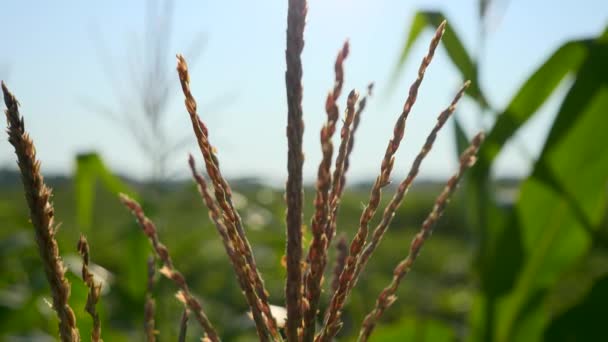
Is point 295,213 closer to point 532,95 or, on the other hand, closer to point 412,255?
point 412,255

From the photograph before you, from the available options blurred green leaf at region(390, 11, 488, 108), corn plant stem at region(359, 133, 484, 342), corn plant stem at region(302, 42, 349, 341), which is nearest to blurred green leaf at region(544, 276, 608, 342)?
blurred green leaf at region(390, 11, 488, 108)

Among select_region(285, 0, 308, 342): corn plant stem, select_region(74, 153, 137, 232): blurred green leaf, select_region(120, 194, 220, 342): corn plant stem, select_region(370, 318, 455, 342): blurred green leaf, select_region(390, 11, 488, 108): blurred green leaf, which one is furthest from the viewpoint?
select_region(74, 153, 137, 232): blurred green leaf

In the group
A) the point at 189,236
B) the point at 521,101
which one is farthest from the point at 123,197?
the point at 189,236

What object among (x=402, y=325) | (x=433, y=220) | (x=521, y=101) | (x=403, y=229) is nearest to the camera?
(x=433, y=220)

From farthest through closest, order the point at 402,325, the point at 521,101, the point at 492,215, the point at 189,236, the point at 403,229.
Answer: the point at 403,229, the point at 189,236, the point at 402,325, the point at 492,215, the point at 521,101

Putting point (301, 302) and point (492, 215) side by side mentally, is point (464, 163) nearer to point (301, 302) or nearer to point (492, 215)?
point (301, 302)

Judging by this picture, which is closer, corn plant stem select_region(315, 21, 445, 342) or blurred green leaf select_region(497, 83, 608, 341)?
corn plant stem select_region(315, 21, 445, 342)

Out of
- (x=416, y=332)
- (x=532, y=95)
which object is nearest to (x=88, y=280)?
(x=532, y=95)

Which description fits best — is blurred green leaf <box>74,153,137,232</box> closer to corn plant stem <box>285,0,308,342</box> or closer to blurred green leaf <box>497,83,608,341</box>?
blurred green leaf <box>497,83,608,341</box>
